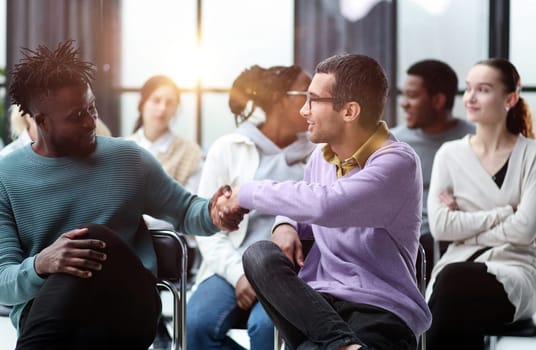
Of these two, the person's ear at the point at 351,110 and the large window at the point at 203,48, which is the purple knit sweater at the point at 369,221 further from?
the large window at the point at 203,48

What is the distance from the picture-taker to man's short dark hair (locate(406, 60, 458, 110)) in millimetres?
4128

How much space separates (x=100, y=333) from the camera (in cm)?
217

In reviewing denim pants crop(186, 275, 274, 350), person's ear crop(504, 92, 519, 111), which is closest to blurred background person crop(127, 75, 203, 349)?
denim pants crop(186, 275, 274, 350)

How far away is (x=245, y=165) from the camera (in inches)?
122

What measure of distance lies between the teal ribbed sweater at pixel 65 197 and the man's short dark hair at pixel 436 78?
1.90 m

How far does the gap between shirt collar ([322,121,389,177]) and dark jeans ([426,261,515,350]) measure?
33.9 inches

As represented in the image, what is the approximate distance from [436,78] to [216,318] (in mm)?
1838

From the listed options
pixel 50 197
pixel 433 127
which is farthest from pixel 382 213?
pixel 433 127

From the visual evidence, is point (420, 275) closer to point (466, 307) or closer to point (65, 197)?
point (466, 307)

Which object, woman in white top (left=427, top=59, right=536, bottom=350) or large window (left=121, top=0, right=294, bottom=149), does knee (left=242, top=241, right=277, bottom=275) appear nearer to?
woman in white top (left=427, top=59, right=536, bottom=350)

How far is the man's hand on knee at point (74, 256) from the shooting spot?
212cm

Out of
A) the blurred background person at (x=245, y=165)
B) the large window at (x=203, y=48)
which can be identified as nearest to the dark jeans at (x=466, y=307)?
the blurred background person at (x=245, y=165)

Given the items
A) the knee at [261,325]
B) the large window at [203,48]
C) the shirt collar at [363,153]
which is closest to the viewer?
the shirt collar at [363,153]

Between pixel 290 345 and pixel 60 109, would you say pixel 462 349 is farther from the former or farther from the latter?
pixel 60 109
